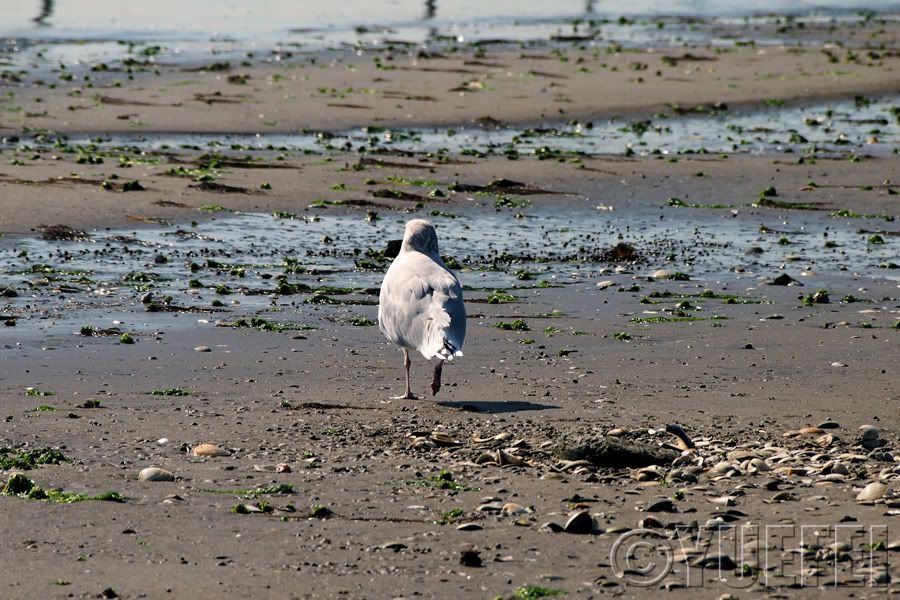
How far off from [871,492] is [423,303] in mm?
3335

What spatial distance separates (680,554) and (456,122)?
16.3 meters

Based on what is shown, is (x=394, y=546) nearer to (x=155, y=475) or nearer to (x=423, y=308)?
(x=155, y=475)

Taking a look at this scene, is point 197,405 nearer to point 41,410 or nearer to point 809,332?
point 41,410

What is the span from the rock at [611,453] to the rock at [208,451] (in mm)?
1781

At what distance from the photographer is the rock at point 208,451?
770 cm

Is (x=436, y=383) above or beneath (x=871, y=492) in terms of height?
Answer: beneath

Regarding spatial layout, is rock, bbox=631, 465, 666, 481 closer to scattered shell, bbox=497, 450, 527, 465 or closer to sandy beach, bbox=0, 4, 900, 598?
sandy beach, bbox=0, 4, 900, 598

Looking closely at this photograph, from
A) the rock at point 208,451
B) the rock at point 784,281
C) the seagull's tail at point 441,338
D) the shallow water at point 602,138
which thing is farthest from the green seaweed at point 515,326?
the shallow water at point 602,138

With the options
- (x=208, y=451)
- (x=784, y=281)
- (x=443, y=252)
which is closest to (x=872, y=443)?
(x=208, y=451)

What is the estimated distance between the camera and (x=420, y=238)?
9.98 m

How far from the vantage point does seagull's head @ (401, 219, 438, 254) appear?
9945 millimetres

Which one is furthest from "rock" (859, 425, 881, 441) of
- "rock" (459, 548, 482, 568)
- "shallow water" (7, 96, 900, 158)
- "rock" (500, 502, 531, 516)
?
"shallow water" (7, 96, 900, 158)

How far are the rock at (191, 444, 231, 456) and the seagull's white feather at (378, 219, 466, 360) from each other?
147 centimetres

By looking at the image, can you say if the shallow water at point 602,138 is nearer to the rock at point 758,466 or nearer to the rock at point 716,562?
the rock at point 758,466
